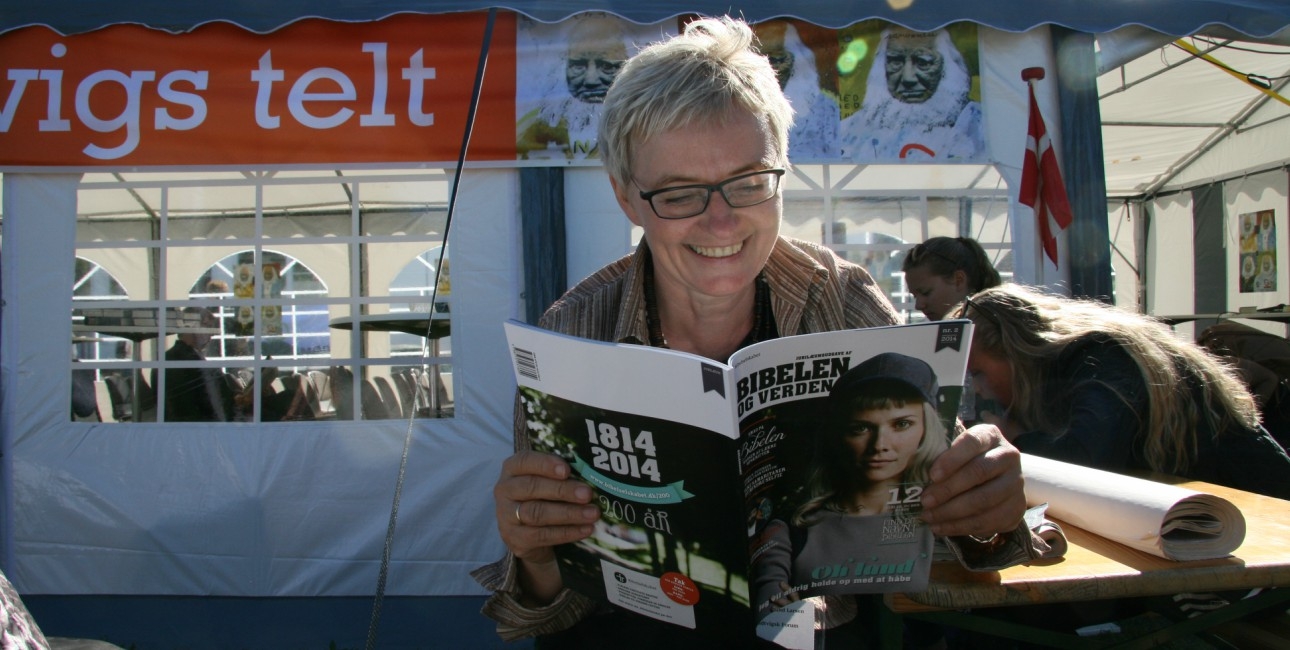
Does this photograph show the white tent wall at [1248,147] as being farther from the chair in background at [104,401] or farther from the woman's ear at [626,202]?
the chair in background at [104,401]

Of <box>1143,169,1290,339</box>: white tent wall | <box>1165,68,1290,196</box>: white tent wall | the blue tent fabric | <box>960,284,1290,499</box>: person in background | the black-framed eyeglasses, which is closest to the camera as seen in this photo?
the black-framed eyeglasses

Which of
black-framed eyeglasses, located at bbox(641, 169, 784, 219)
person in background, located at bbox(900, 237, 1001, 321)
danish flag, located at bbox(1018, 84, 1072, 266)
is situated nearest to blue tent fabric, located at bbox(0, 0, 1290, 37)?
danish flag, located at bbox(1018, 84, 1072, 266)

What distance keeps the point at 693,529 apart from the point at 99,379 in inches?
144

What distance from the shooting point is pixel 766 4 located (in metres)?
3.60

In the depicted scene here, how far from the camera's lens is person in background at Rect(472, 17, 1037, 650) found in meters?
1.22

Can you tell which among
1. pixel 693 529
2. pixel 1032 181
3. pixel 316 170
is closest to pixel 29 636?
pixel 693 529

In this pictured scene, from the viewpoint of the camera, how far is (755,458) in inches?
45.3

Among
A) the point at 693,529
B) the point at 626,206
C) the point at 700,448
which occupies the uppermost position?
the point at 626,206

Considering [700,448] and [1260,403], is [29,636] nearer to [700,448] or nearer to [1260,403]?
[700,448]

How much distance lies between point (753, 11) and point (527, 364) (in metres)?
2.87

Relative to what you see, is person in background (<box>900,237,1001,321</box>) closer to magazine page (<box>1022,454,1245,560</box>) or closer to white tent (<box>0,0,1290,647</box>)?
white tent (<box>0,0,1290,647</box>)

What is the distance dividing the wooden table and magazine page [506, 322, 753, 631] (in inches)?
16.7

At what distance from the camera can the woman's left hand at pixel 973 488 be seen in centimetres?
119

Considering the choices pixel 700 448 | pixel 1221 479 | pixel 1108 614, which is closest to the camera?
pixel 700 448
